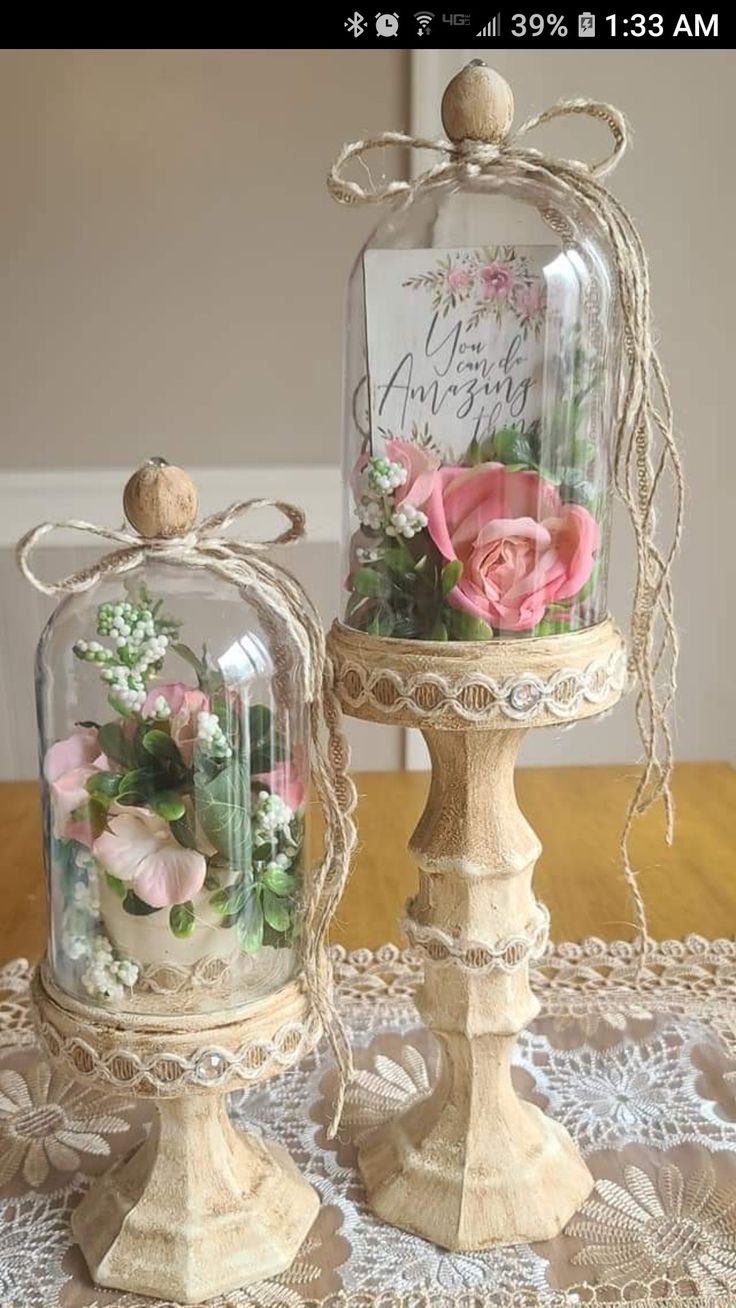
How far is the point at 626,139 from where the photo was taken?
63cm

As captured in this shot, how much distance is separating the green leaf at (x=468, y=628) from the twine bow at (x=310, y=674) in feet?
0.24

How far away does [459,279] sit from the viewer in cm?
64

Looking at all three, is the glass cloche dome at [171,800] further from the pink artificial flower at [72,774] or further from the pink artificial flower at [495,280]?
the pink artificial flower at [495,280]

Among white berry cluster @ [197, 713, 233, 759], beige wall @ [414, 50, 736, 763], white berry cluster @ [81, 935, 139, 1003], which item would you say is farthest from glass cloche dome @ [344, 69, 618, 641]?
beige wall @ [414, 50, 736, 763]

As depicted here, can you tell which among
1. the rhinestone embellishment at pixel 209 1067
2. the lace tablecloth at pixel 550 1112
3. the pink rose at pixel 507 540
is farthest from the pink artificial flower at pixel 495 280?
the lace tablecloth at pixel 550 1112

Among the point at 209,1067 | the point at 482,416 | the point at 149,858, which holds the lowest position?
the point at 209,1067

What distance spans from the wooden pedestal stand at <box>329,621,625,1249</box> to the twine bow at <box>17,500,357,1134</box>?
0.07 feet

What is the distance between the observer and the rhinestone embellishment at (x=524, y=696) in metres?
0.61

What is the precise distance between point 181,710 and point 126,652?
0.13 feet

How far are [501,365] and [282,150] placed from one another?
39.0 inches

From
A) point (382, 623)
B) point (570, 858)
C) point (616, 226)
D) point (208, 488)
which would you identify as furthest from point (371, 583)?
point (208, 488)

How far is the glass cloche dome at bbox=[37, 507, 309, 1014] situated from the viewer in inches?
23.2
